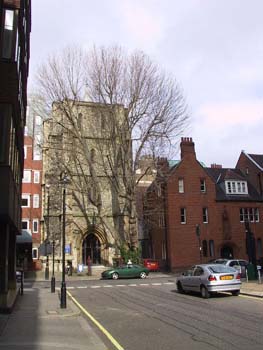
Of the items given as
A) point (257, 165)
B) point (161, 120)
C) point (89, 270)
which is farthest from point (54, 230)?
point (257, 165)

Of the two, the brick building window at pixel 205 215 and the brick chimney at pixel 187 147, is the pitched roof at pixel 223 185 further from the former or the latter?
the brick chimney at pixel 187 147

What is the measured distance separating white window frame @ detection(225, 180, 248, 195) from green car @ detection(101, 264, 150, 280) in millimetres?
17425

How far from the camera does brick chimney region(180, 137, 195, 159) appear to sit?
49.3 metres

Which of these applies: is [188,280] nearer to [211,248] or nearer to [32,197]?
[211,248]

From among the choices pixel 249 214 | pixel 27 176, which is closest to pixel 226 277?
pixel 249 214

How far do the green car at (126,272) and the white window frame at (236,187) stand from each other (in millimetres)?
17425

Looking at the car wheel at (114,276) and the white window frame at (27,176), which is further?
the white window frame at (27,176)

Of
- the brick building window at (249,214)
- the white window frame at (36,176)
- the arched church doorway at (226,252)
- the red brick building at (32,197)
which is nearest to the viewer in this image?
the arched church doorway at (226,252)

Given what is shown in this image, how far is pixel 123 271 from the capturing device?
38094 mm

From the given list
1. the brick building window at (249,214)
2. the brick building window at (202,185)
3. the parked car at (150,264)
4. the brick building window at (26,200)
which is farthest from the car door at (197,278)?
the brick building window at (26,200)

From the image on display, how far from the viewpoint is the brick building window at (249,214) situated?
50.1 meters

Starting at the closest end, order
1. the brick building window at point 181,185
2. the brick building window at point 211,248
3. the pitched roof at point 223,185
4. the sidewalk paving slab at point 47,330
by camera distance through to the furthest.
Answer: the sidewalk paving slab at point 47,330 → the brick building window at point 211,248 → the brick building window at point 181,185 → the pitched roof at point 223,185

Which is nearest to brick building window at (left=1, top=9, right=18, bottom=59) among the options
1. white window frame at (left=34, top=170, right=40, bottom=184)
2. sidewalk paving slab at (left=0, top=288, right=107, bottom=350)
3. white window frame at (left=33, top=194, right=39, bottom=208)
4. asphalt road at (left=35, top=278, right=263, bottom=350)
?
sidewalk paving slab at (left=0, top=288, right=107, bottom=350)

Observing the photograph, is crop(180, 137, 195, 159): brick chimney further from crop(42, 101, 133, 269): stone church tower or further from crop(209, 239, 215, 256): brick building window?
crop(209, 239, 215, 256): brick building window
